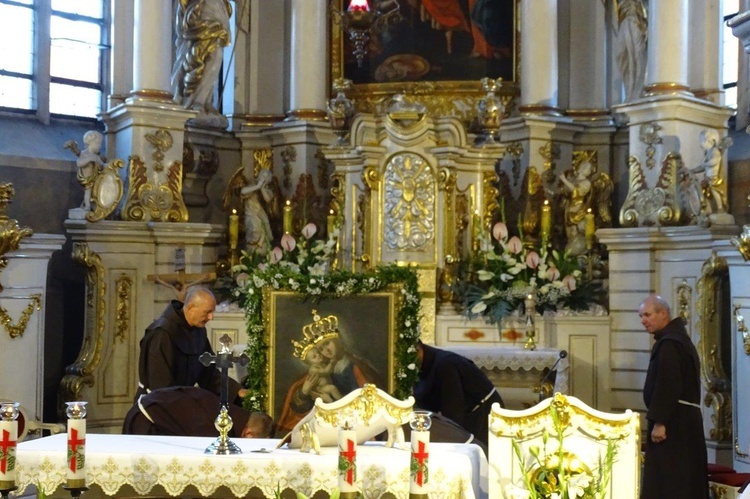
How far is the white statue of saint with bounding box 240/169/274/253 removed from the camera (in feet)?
48.4

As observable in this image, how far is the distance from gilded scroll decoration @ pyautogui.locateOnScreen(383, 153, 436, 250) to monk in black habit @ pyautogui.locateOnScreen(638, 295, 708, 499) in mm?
4608

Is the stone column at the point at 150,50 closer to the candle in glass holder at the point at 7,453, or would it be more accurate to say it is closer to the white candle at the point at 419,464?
the candle in glass holder at the point at 7,453

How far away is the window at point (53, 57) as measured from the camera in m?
15.5

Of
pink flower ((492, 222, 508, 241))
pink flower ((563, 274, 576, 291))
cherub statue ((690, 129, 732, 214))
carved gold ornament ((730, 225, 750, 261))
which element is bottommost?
pink flower ((563, 274, 576, 291))

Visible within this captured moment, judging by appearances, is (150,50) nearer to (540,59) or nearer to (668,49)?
(540,59)

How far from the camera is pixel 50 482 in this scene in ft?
22.7

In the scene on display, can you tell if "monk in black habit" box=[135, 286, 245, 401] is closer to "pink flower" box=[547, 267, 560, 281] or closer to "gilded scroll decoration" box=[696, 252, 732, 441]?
"pink flower" box=[547, 267, 560, 281]

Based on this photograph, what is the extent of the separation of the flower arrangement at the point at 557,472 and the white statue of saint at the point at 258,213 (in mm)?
8679

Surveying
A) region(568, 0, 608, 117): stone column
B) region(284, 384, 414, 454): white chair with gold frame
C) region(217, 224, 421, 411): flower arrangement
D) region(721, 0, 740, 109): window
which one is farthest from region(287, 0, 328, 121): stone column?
region(284, 384, 414, 454): white chair with gold frame

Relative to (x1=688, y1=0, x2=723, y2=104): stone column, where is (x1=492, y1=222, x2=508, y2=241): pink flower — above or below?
below

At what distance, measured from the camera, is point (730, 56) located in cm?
1539

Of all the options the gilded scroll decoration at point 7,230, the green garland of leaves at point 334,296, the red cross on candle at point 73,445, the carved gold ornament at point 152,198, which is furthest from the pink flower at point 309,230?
the red cross on candle at point 73,445

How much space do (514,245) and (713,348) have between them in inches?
91.5

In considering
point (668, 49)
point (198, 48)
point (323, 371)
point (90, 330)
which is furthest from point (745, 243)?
point (198, 48)
